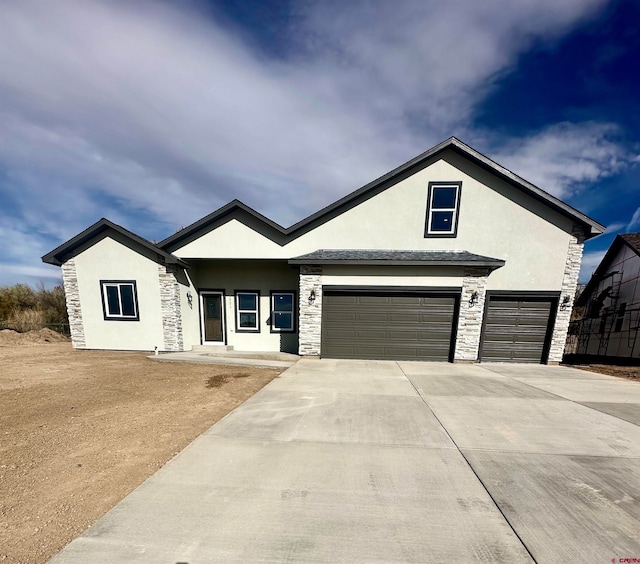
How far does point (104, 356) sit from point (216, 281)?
4693 millimetres

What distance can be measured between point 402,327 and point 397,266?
2.17 meters

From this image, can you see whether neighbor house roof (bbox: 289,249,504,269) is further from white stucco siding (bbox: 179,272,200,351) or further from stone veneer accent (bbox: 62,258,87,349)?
stone veneer accent (bbox: 62,258,87,349)

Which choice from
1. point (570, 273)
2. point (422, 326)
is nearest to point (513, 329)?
point (570, 273)

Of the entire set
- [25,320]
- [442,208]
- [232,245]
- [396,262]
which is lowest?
[25,320]

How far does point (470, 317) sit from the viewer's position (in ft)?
28.5

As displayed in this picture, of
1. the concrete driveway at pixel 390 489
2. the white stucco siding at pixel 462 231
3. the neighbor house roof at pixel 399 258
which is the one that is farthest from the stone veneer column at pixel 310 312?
the concrete driveway at pixel 390 489

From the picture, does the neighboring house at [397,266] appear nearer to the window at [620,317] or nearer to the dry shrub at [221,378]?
the dry shrub at [221,378]

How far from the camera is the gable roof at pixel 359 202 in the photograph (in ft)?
28.3

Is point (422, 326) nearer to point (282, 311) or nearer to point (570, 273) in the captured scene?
point (570, 273)

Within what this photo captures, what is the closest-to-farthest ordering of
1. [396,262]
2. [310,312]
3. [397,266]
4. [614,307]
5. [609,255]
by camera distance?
[396,262] < [397,266] < [310,312] < [614,307] < [609,255]

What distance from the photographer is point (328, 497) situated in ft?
8.23

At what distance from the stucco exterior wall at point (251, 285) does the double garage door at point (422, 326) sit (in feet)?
7.85

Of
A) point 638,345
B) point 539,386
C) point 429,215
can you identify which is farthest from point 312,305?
point 638,345

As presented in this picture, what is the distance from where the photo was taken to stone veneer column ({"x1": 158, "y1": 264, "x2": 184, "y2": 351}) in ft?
32.1
